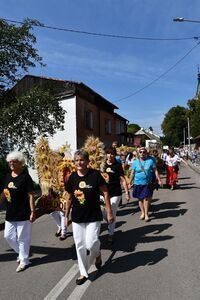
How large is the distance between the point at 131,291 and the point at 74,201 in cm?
142

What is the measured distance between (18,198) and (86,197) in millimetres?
1188

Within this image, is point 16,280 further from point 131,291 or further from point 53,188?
point 53,188

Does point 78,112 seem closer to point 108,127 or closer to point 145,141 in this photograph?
point 108,127

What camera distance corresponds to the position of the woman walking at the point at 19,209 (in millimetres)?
5832

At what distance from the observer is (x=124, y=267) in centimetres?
568

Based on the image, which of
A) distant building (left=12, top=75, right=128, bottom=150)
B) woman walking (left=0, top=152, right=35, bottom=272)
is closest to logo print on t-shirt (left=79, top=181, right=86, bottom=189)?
woman walking (left=0, top=152, right=35, bottom=272)

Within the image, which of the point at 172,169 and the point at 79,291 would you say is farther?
the point at 172,169

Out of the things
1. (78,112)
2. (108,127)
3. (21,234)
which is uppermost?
(78,112)

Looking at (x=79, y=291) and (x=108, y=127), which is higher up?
(x=108, y=127)

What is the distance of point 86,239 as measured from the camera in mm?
5211

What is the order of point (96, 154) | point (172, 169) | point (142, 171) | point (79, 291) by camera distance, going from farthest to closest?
point (172, 169) < point (142, 171) < point (96, 154) < point (79, 291)

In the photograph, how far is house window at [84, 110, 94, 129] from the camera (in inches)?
1152

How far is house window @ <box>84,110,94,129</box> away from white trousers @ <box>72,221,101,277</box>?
78.2 feet

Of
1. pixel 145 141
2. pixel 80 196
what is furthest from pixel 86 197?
pixel 145 141
